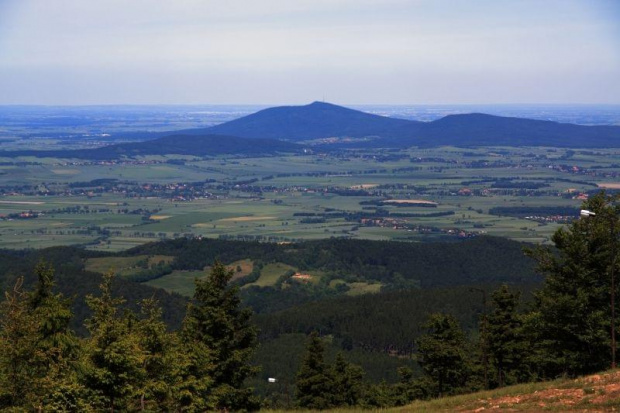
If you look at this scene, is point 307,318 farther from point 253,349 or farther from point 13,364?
point 13,364

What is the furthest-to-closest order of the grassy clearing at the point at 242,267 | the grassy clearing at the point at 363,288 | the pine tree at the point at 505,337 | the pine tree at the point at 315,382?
the grassy clearing at the point at 242,267, the grassy clearing at the point at 363,288, the pine tree at the point at 315,382, the pine tree at the point at 505,337

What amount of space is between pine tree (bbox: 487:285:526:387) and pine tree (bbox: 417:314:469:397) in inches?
94.6

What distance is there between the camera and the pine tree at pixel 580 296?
143 ft

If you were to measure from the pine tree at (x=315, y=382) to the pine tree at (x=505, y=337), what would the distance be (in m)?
11.4

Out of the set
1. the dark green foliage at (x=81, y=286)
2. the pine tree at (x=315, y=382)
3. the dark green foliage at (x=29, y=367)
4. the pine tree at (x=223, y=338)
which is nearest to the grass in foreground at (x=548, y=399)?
the pine tree at (x=223, y=338)

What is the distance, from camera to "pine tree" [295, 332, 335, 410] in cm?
5666

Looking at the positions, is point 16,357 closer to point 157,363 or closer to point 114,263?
point 157,363

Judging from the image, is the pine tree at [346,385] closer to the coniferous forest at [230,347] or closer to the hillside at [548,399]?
the coniferous forest at [230,347]

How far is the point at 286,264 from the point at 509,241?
54338 millimetres

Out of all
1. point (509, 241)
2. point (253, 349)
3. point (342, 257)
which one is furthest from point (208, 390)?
point (509, 241)

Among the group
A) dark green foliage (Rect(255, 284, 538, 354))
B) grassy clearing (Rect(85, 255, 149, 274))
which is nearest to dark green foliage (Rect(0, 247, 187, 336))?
grassy clearing (Rect(85, 255, 149, 274))

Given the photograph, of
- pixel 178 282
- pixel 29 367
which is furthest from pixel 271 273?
pixel 29 367

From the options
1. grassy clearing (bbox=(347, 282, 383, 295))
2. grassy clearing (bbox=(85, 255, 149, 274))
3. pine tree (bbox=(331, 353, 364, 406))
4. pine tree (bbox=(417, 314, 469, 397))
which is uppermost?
pine tree (bbox=(417, 314, 469, 397))

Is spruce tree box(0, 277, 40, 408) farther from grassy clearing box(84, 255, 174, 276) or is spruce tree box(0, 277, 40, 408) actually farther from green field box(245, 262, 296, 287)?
green field box(245, 262, 296, 287)
